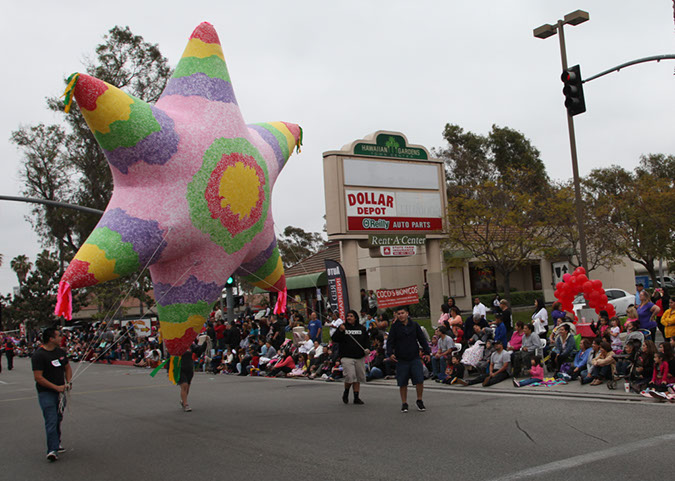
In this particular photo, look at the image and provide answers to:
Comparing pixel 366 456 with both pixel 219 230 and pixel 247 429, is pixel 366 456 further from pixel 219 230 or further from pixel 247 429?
pixel 219 230

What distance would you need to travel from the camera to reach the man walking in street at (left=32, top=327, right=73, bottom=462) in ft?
22.4

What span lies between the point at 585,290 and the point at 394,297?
22.3 feet

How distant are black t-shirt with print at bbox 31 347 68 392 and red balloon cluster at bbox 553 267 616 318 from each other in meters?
11.1

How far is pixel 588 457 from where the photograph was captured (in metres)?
5.52

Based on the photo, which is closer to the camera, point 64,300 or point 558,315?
point 64,300

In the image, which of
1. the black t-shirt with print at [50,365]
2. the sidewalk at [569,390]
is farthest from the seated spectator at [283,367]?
the black t-shirt with print at [50,365]

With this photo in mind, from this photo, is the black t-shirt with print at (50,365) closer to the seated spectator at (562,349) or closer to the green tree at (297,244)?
the seated spectator at (562,349)

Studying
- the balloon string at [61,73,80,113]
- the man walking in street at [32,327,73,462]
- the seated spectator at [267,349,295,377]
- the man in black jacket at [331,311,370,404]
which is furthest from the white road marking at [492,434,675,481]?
the seated spectator at [267,349,295,377]

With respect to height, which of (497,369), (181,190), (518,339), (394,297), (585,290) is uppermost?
(181,190)

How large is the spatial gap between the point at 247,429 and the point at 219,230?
269 centimetres

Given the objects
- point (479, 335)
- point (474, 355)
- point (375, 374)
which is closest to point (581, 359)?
point (474, 355)

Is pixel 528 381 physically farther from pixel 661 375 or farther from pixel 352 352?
pixel 352 352

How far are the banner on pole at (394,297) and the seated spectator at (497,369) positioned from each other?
7703 mm

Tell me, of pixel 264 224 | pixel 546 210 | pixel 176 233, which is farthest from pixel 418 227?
pixel 176 233
